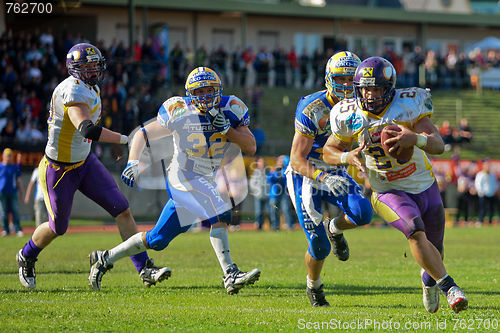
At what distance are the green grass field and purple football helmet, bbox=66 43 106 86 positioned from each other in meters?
2.13

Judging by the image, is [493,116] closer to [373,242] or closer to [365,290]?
[373,242]

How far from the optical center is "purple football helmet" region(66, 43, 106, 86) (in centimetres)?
731

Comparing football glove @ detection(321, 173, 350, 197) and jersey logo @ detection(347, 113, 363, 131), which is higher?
jersey logo @ detection(347, 113, 363, 131)

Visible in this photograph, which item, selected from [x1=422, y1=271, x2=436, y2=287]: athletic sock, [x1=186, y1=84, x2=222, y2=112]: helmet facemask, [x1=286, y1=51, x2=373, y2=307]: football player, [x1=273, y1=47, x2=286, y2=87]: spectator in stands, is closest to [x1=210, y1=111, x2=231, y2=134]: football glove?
[x1=186, y1=84, x2=222, y2=112]: helmet facemask

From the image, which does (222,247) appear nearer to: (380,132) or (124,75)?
(380,132)

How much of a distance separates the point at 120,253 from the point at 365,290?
248 centimetres

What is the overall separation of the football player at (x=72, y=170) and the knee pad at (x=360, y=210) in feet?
6.89

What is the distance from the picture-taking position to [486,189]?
20781mm

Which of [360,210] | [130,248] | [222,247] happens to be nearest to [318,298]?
[360,210]

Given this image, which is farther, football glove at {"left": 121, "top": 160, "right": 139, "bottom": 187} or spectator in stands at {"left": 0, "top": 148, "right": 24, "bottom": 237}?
spectator in stands at {"left": 0, "top": 148, "right": 24, "bottom": 237}

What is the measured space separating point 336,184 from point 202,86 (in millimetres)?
1562

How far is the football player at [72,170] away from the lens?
7.32 m

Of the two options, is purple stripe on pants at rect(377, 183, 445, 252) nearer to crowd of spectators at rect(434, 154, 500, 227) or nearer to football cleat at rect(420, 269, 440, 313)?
football cleat at rect(420, 269, 440, 313)

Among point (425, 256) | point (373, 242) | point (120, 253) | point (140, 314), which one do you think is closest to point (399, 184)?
point (425, 256)
